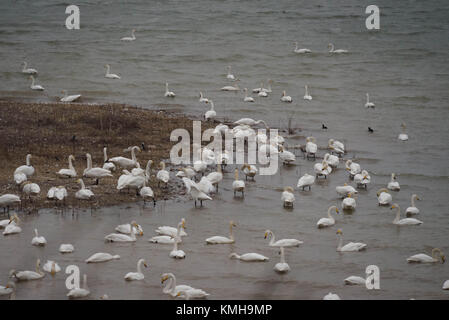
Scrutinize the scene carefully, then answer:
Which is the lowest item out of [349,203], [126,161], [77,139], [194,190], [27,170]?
[349,203]

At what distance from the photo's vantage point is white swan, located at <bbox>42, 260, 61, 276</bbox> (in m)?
14.1

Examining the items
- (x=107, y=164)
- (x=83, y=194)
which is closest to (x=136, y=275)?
(x=83, y=194)

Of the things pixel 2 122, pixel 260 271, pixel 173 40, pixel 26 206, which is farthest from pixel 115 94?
pixel 260 271

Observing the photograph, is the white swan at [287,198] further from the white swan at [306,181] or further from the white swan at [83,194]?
the white swan at [83,194]

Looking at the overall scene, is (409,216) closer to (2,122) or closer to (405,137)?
(405,137)

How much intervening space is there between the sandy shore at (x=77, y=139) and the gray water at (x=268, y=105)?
3.82ft

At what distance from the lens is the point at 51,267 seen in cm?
1414

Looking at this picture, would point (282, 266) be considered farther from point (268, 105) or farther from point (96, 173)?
point (268, 105)

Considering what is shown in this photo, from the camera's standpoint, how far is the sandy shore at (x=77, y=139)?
18.7 meters

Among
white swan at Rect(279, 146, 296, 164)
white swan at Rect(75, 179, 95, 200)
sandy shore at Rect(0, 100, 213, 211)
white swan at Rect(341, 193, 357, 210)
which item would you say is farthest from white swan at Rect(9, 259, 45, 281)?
white swan at Rect(279, 146, 296, 164)

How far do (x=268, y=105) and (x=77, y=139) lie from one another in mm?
10713

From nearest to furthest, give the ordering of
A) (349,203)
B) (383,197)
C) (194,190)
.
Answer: (194,190)
(349,203)
(383,197)

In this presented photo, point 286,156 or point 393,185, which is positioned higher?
point 286,156

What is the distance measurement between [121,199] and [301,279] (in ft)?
17.9
